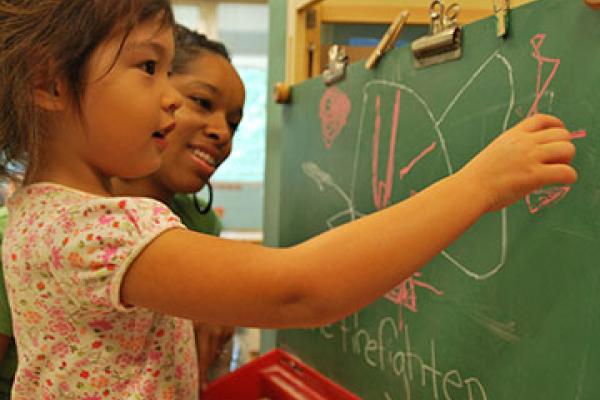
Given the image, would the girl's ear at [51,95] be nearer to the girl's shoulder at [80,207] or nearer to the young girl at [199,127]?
the girl's shoulder at [80,207]

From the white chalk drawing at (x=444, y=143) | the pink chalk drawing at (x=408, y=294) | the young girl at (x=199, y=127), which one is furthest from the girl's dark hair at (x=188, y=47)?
the pink chalk drawing at (x=408, y=294)

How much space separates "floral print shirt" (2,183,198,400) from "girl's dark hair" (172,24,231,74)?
19.0 inches

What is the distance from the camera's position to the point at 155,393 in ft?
2.21

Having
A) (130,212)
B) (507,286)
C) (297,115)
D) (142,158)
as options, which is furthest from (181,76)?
(507,286)

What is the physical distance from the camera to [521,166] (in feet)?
1.66

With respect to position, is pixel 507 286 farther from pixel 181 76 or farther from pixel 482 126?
pixel 181 76

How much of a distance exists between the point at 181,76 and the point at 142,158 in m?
0.45

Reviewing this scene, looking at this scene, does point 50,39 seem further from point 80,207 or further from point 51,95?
point 80,207

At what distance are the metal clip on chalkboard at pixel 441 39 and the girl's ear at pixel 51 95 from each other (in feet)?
1.47

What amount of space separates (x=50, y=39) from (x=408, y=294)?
56 cm

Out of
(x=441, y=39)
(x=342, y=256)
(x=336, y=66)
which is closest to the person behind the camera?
(x=342, y=256)

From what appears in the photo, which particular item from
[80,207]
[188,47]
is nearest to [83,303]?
[80,207]

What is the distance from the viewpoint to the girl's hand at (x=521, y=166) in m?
0.51

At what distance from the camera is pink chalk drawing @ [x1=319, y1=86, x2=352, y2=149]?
3.31ft
